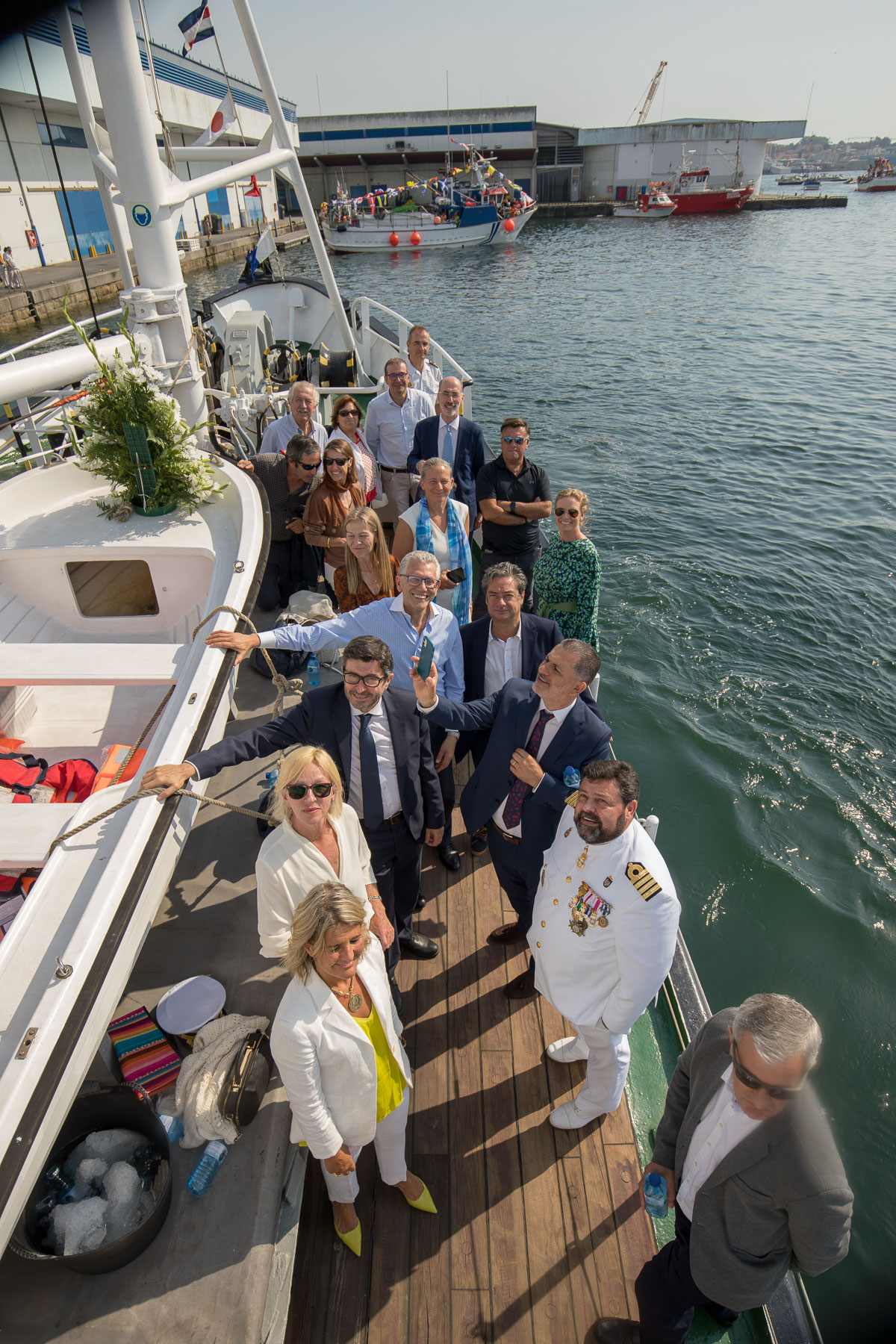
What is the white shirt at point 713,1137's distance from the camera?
6.14ft

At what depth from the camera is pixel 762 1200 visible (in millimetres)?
1777

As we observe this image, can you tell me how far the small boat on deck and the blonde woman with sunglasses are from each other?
2461 inches

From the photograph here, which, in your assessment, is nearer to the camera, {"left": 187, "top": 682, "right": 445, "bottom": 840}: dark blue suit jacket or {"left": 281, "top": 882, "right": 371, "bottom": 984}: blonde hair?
{"left": 281, "top": 882, "right": 371, "bottom": 984}: blonde hair

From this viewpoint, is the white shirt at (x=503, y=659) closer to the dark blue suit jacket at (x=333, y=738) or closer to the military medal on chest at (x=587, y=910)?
the dark blue suit jacket at (x=333, y=738)

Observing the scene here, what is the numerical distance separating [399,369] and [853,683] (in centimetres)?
541

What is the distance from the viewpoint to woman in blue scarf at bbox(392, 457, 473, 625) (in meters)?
4.07

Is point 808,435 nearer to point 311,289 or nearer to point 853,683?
point 853,683

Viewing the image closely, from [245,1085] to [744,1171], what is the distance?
161cm

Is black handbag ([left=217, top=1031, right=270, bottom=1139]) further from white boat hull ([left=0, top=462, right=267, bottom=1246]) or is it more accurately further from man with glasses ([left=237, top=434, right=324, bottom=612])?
man with glasses ([left=237, top=434, right=324, bottom=612])

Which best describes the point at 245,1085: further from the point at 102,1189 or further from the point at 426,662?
the point at 426,662

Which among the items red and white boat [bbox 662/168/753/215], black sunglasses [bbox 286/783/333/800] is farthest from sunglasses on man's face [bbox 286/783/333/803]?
red and white boat [bbox 662/168/753/215]

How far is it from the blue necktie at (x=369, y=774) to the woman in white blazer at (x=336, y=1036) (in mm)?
622

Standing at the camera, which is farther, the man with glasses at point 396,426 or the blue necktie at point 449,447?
the man with glasses at point 396,426

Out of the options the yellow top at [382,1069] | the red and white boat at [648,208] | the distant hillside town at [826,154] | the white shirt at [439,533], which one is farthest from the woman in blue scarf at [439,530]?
the distant hillside town at [826,154]
